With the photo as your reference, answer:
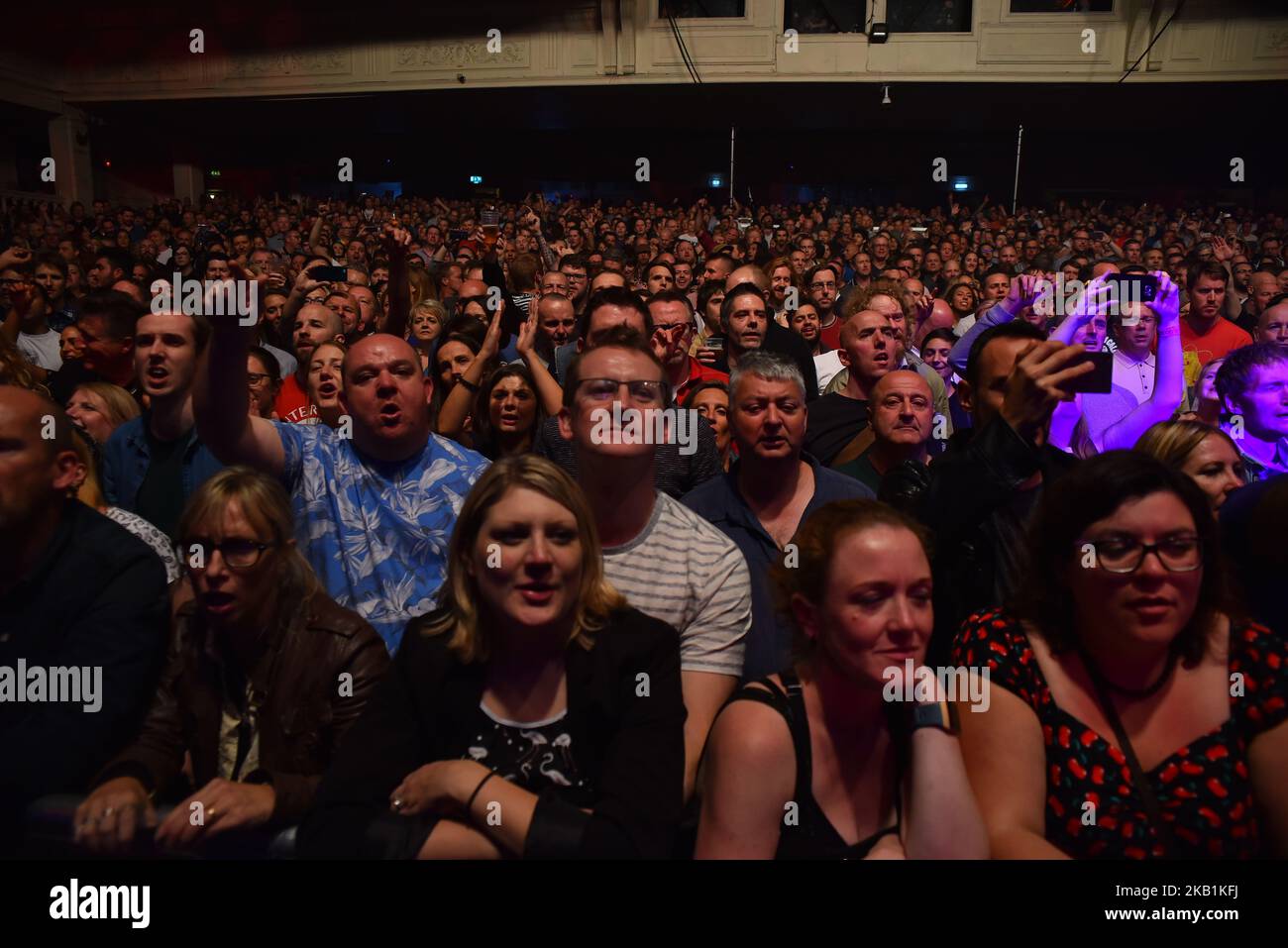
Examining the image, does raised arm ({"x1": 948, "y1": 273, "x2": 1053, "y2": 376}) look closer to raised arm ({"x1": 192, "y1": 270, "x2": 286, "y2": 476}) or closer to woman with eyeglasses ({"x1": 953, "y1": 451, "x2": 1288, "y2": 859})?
woman with eyeglasses ({"x1": 953, "y1": 451, "x2": 1288, "y2": 859})

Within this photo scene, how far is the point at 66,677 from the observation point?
5.42 feet

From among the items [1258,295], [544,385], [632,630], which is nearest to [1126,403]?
[544,385]

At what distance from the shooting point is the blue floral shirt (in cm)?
210

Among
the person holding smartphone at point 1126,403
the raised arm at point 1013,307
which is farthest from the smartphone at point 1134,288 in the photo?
the raised arm at point 1013,307

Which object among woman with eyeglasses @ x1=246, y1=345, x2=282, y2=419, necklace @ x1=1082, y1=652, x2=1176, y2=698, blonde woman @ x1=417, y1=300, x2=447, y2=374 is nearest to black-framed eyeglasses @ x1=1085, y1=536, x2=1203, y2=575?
necklace @ x1=1082, y1=652, x2=1176, y2=698

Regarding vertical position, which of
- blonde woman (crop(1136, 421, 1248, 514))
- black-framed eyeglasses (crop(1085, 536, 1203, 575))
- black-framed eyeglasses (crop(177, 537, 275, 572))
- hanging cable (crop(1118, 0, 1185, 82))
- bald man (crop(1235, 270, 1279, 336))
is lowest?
black-framed eyeglasses (crop(177, 537, 275, 572))

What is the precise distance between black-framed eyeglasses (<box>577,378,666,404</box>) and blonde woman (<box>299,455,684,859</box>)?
0.37 m

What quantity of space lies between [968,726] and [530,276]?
4.59m

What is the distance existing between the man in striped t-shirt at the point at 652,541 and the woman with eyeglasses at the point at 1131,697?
0.51 m

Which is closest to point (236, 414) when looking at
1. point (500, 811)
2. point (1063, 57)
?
point (500, 811)

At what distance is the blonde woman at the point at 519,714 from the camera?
4.59 feet

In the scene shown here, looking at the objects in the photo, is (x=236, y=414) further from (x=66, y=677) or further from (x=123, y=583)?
(x=66, y=677)

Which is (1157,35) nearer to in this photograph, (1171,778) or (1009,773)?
(1171,778)

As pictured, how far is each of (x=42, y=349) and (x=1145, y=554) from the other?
→ 193 inches
